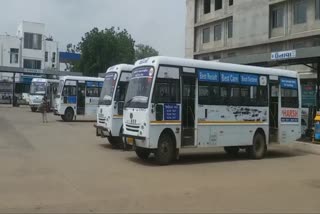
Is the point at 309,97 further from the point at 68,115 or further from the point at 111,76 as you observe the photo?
the point at 68,115

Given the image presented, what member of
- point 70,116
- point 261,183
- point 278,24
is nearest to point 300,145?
point 261,183

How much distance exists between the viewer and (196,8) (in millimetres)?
59031

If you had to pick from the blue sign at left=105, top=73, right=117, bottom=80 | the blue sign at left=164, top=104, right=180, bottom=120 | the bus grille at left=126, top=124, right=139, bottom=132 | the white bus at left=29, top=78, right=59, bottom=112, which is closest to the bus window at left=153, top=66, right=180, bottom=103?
the blue sign at left=164, top=104, right=180, bottom=120

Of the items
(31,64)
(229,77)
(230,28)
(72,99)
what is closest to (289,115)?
(229,77)

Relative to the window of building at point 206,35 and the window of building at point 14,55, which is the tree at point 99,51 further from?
the window of building at point 14,55

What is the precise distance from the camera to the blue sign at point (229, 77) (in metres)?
16.3

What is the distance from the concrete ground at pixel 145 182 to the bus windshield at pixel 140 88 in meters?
1.81

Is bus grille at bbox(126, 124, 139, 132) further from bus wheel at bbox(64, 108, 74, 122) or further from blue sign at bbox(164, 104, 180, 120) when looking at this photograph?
bus wheel at bbox(64, 108, 74, 122)

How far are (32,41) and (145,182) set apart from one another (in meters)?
77.6

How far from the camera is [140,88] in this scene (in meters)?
14.8

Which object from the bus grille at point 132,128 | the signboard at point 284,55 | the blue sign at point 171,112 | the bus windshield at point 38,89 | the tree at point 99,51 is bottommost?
the bus grille at point 132,128

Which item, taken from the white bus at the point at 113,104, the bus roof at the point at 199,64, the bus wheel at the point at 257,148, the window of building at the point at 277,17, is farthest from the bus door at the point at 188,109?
the window of building at the point at 277,17

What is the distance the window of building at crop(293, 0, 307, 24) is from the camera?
132 feet

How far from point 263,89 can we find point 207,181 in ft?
22.3
